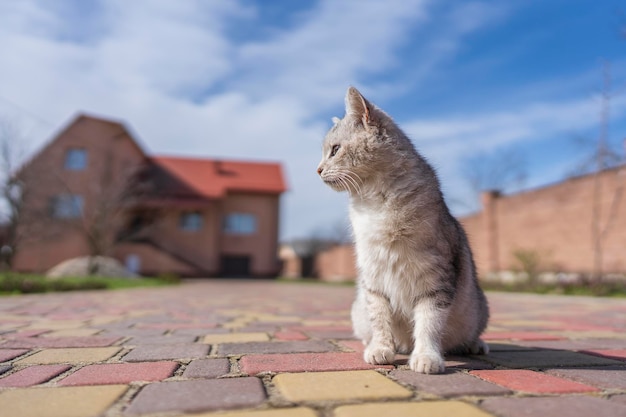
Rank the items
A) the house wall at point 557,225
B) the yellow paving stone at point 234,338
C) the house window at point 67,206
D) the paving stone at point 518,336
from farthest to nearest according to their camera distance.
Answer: the house window at point 67,206, the house wall at point 557,225, the paving stone at point 518,336, the yellow paving stone at point 234,338

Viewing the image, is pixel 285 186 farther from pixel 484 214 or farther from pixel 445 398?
pixel 445 398

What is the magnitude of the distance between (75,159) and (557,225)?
2245 cm

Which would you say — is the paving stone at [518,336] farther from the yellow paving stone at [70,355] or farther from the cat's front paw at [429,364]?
the yellow paving stone at [70,355]

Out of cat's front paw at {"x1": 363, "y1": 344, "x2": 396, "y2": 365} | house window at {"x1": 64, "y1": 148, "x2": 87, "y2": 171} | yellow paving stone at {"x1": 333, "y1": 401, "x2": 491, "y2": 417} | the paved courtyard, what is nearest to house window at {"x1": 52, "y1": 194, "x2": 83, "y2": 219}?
house window at {"x1": 64, "y1": 148, "x2": 87, "y2": 171}

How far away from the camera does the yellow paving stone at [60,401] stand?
1.45 m

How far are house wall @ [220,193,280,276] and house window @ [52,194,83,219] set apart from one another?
7.74 meters

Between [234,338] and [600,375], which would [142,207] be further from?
[600,375]

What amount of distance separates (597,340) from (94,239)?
57.6 ft

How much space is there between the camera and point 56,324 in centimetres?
390

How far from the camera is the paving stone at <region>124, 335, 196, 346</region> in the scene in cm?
286

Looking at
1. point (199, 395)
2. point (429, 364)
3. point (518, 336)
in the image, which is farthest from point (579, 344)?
point (199, 395)

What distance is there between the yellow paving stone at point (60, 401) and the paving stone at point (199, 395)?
115 millimetres

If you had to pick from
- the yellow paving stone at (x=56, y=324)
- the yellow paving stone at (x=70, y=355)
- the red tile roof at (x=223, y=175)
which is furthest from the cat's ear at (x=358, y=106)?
the red tile roof at (x=223, y=175)

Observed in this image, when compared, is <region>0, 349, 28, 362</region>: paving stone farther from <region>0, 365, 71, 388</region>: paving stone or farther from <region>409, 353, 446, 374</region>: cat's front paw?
<region>409, 353, 446, 374</region>: cat's front paw
